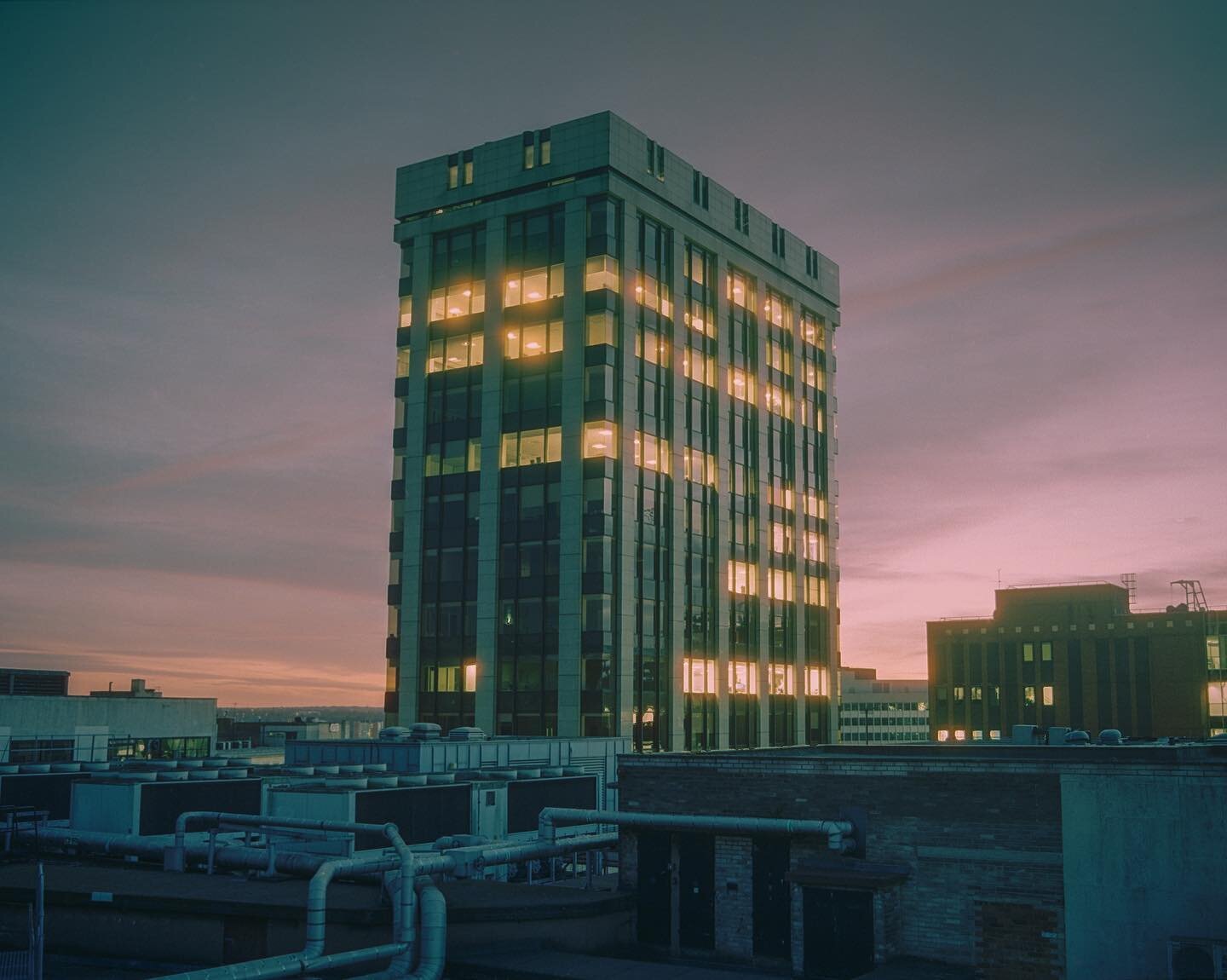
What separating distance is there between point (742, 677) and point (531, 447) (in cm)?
2461

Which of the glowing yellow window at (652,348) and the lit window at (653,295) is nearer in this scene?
the glowing yellow window at (652,348)

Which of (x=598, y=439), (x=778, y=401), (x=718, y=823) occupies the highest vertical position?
(x=778, y=401)

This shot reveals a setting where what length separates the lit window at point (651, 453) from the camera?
251ft

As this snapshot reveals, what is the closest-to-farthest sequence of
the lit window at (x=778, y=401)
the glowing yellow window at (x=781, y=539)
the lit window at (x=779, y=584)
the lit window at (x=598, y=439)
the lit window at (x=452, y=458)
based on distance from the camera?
the lit window at (x=598, y=439) < the lit window at (x=452, y=458) < the lit window at (x=779, y=584) < the glowing yellow window at (x=781, y=539) < the lit window at (x=778, y=401)

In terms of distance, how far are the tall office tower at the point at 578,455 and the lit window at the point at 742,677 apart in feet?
0.61

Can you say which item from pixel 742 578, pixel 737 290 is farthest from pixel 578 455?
pixel 737 290

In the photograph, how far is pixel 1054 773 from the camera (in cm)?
2700

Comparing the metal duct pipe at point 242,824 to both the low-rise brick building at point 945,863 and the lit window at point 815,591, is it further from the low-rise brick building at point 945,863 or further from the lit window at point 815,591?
the lit window at point 815,591

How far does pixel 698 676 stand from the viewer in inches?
3172

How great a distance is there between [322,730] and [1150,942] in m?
114

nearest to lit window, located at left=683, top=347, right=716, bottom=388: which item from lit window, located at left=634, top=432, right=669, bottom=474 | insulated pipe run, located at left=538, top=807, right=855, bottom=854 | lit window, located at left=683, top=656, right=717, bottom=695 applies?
lit window, located at left=634, top=432, right=669, bottom=474

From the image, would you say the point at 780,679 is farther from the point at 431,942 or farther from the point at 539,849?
the point at 431,942

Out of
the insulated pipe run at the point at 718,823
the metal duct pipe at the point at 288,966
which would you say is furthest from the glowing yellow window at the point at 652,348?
the metal duct pipe at the point at 288,966

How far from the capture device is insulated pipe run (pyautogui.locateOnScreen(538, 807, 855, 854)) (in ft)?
94.3
